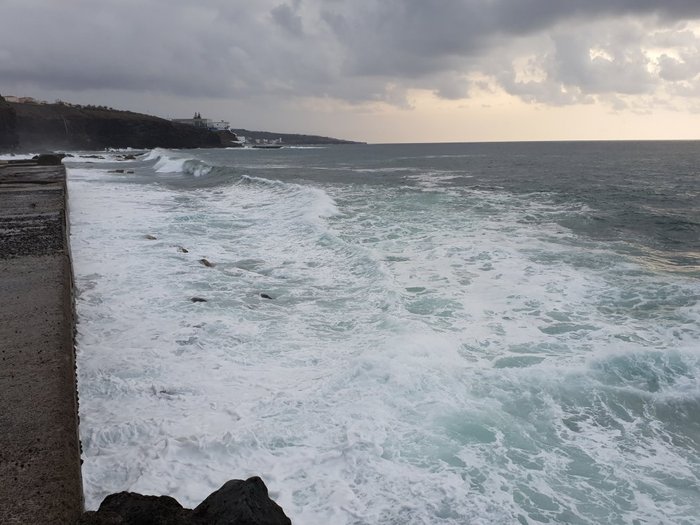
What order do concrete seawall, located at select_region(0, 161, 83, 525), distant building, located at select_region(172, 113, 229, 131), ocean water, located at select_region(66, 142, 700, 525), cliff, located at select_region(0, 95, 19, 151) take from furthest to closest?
distant building, located at select_region(172, 113, 229, 131), cliff, located at select_region(0, 95, 19, 151), ocean water, located at select_region(66, 142, 700, 525), concrete seawall, located at select_region(0, 161, 83, 525)

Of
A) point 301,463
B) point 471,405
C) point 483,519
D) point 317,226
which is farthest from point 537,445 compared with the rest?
point 317,226

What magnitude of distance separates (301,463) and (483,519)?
1.65 meters

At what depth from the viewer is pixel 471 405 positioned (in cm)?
555

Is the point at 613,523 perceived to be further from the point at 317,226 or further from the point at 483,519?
the point at 317,226

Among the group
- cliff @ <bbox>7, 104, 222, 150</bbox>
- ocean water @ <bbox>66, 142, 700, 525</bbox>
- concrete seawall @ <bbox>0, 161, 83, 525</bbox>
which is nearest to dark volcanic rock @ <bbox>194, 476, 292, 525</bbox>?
concrete seawall @ <bbox>0, 161, 83, 525</bbox>

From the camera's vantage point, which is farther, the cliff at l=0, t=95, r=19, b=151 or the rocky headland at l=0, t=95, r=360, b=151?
the rocky headland at l=0, t=95, r=360, b=151

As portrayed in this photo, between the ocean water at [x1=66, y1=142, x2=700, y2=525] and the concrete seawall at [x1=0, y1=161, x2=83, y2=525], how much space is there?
2.59 feet

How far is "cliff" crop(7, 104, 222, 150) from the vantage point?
295 feet

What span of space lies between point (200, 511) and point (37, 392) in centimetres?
208

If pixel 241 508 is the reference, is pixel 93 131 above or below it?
above

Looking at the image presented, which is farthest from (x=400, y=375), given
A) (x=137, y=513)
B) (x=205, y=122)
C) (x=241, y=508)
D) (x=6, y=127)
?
(x=205, y=122)

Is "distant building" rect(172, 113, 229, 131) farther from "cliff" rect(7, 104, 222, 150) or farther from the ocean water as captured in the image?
the ocean water

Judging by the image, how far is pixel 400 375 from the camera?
6.06m

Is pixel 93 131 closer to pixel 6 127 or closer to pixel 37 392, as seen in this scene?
pixel 6 127
